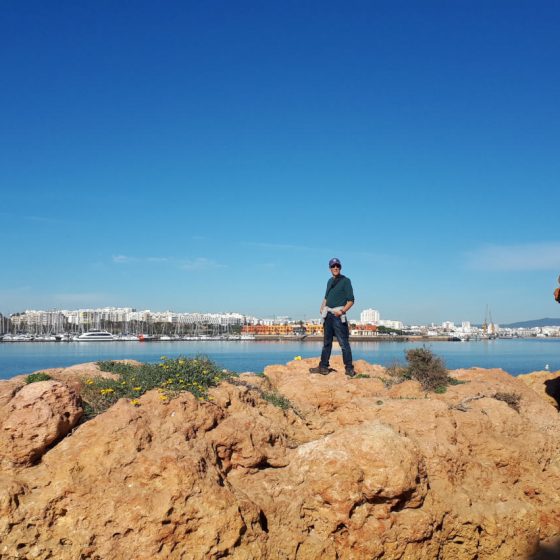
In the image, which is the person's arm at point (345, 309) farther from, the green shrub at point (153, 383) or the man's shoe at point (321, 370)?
the green shrub at point (153, 383)

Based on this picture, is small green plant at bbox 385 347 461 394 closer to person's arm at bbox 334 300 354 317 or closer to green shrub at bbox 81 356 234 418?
person's arm at bbox 334 300 354 317

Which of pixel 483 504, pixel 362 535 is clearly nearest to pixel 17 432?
pixel 362 535

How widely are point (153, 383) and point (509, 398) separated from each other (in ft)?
19.8

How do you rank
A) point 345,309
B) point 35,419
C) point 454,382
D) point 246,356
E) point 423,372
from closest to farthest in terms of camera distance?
point 35,419, point 454,382, point 423,372, point 345,309, point 246,356

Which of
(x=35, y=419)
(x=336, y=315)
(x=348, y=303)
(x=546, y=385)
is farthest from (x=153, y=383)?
(x=546, y=385)

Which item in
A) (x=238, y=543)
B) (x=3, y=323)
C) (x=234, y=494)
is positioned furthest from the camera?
(x=3, y=323)

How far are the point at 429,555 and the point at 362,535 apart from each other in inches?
35.2

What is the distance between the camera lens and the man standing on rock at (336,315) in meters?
11.4

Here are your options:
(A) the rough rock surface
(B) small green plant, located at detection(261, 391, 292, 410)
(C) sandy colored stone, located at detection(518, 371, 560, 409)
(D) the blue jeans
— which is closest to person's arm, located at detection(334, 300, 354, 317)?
(D) the blue jeans

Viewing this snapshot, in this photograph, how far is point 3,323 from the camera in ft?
520

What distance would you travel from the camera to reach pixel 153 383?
25.1 feet

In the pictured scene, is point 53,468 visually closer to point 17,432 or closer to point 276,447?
point 17,432

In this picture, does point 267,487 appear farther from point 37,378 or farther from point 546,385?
point 546,385

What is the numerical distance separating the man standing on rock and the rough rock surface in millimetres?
3341
